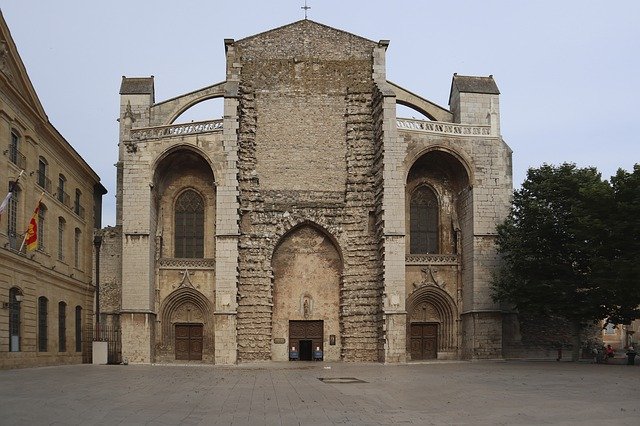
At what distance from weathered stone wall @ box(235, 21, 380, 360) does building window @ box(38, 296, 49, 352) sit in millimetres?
8592

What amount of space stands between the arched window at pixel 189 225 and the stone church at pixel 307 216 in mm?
67

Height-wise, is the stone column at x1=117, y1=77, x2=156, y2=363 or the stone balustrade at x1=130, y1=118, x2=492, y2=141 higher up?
the stone balustrade at x1=130, y1=118, x2=492, y2=141

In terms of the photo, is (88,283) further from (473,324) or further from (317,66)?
(473,324)

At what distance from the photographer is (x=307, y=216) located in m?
37.7

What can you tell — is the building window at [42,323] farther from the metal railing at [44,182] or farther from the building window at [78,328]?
the building window at [78,328]

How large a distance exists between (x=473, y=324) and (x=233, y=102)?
573 inches

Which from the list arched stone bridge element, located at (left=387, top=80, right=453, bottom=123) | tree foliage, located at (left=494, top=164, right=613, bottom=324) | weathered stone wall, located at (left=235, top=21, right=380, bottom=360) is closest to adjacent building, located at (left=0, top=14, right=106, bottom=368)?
weathered stone wall, located at (left=235, top=21, right=380, bottom=360)

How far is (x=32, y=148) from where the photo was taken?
30.3 meters

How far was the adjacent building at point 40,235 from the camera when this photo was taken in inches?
1063

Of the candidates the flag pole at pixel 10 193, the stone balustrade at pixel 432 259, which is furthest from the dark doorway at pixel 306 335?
the flag pole at pixel 10 193

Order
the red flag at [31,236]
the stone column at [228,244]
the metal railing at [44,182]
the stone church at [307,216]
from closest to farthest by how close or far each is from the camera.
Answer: the red flag at [31,236] → the metal railing at [44,182] → the stone column at [228,244] → the stone church at [307,216]

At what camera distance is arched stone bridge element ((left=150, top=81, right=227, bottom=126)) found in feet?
130

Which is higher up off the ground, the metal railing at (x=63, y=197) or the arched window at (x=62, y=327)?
the metal railing at (x=63, y=197)

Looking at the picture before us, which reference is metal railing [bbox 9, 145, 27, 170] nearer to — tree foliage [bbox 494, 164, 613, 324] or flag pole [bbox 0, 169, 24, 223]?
flag pole [bbox 0, 169, 24, 223]
